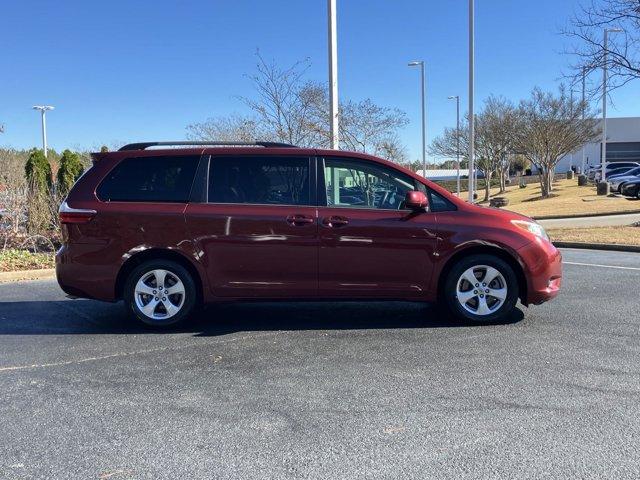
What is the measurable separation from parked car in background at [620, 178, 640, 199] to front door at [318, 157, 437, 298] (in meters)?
27.7

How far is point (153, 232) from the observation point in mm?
5512

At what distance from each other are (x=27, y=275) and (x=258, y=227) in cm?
558

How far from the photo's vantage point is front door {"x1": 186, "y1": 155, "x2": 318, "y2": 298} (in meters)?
5.47

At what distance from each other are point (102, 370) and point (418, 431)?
102 inches

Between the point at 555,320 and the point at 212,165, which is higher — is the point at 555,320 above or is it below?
below

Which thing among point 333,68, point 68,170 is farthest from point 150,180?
point 68,170

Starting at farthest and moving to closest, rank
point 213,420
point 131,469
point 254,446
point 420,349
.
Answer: point 420,349 → point 213,420 → point 254,446 → point 131,469

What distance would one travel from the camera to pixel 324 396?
12.9 feet

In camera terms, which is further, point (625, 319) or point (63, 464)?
point (625, 319)

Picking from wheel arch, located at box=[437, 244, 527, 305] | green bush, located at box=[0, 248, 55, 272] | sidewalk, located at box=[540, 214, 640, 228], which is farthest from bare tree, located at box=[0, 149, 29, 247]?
sidewalk, located at box=[540, 214, 640, 228]

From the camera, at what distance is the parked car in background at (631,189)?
29234 mm

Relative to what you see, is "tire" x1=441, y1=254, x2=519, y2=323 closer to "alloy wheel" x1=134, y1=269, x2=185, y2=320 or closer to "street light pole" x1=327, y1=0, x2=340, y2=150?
"alloy wheel" x1=134, y1=269, x2=185, y2=320

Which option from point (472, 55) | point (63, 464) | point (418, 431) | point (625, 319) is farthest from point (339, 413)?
point (472, 55)

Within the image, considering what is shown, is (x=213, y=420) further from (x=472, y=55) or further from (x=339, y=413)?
(x=472, y=55)
